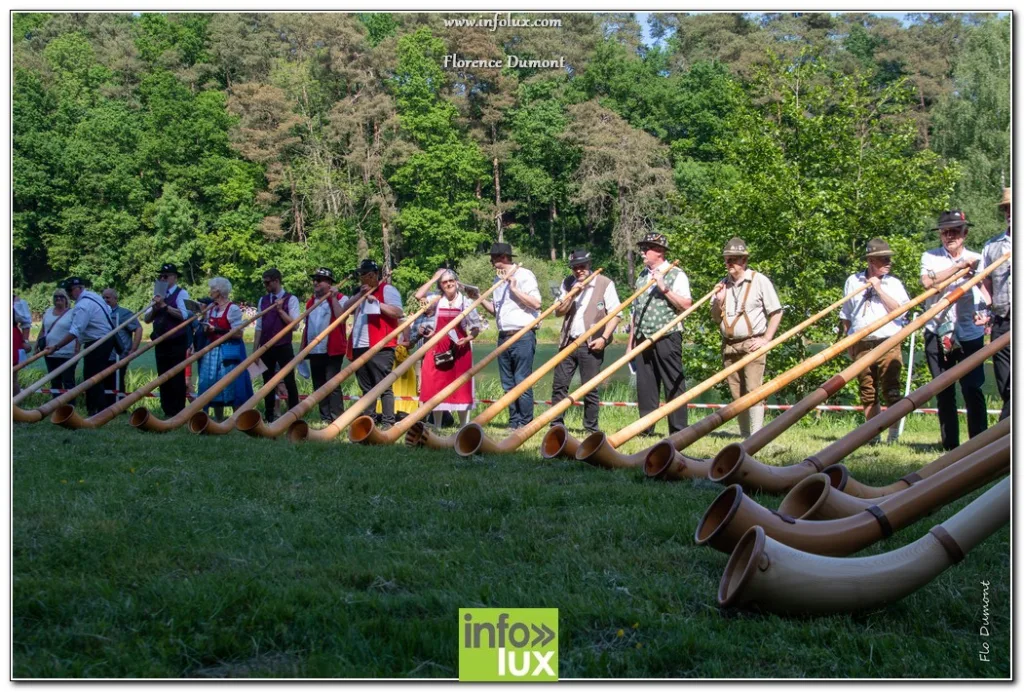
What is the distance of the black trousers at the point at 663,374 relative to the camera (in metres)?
8.08

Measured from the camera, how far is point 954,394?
7.07m

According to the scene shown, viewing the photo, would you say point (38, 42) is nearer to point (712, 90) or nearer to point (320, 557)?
point (320, 557)

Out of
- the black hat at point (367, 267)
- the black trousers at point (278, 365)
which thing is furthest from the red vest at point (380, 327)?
the black trousers at point (278, 365)

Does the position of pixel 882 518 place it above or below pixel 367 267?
below

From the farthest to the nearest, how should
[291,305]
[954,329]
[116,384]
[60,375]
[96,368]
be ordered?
[116,384], [60,375], [96,368], [291,305], [954,329]

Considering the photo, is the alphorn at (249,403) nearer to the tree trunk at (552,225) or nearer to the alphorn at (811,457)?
the tree trunk at (552,225)

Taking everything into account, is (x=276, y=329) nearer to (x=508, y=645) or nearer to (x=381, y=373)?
(x=381, y=373)

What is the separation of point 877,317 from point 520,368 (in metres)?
2.65

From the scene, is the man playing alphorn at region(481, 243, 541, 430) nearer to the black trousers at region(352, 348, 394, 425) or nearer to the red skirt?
the red skirt

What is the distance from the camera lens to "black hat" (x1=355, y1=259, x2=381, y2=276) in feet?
27.6

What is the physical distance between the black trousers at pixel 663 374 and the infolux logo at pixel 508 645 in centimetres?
505

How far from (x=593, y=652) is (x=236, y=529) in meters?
1.94

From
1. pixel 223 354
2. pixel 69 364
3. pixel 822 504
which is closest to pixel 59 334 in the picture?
pixel 69 364

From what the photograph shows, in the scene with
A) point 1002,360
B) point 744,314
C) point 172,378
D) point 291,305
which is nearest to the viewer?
point 1002,360
